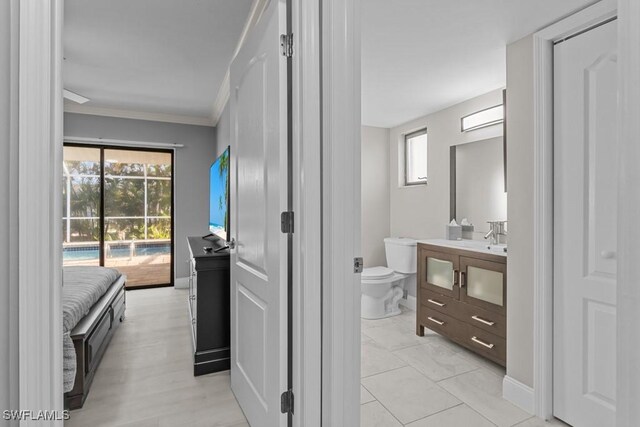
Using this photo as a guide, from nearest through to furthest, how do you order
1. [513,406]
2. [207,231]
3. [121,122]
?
[513,406] < [121,122] < [207,231]

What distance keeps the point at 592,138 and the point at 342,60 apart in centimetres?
138

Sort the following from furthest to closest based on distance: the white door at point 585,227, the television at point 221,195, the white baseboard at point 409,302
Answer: the white baseboard at point 409,302, the television at point 221,195, the white door at point 585,227

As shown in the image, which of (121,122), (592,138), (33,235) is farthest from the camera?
(121,122)

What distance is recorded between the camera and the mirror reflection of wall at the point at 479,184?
9.74 feet

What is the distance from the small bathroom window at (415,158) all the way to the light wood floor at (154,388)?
2.89 metres

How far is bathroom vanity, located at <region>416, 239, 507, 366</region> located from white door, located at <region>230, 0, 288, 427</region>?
1.69 meters

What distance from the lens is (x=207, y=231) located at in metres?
5.03

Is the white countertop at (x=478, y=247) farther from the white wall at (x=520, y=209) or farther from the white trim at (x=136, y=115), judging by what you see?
the white trim at (x=136, y=115)

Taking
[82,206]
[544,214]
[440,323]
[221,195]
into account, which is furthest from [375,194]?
[82,206]

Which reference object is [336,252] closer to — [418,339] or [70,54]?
[418,339]

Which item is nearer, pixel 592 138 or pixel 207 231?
pixel 592 138

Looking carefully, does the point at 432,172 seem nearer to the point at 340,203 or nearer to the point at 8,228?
the point at 340,203

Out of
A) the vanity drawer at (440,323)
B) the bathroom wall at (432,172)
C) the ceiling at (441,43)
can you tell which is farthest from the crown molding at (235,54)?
the vanity drawer at (440,323)

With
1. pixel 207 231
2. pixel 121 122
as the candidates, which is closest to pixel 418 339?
pixel 207 231
